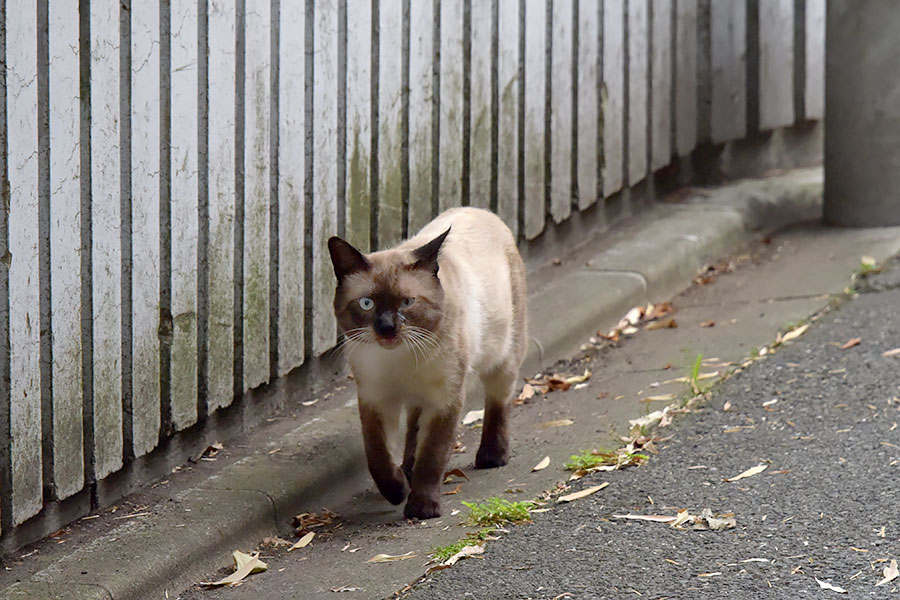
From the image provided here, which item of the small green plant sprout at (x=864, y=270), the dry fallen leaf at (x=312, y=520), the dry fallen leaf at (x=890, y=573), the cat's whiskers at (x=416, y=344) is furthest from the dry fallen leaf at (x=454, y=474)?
the small green plant sprout at (x=864, y=270)

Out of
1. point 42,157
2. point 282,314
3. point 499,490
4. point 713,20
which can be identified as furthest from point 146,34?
point 713,20

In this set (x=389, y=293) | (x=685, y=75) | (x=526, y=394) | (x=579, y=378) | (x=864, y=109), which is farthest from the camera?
(x=685, y=75)

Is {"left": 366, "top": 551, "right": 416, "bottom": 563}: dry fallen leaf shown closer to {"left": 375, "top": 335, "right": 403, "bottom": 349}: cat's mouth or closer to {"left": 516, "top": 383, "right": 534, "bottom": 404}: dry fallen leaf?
{"left": 375, "top": 335, "right": 403, "bottom": 349}: cat's mouth

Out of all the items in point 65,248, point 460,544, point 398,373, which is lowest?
point 460,544

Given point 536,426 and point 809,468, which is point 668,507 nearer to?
point 809,468

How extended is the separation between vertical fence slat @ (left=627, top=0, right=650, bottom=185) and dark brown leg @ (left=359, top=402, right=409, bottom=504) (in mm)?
3805

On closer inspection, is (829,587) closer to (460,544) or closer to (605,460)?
(460,544)

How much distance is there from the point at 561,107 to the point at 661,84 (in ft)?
4.25

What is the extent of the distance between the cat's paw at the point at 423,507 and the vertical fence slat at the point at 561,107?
296cm

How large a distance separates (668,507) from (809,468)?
24.7 inches

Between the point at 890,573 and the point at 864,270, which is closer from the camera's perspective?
the point at 890,573

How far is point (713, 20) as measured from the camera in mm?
8469

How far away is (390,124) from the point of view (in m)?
5.66

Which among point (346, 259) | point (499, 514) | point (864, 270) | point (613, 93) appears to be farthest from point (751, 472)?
point (613, 93)
